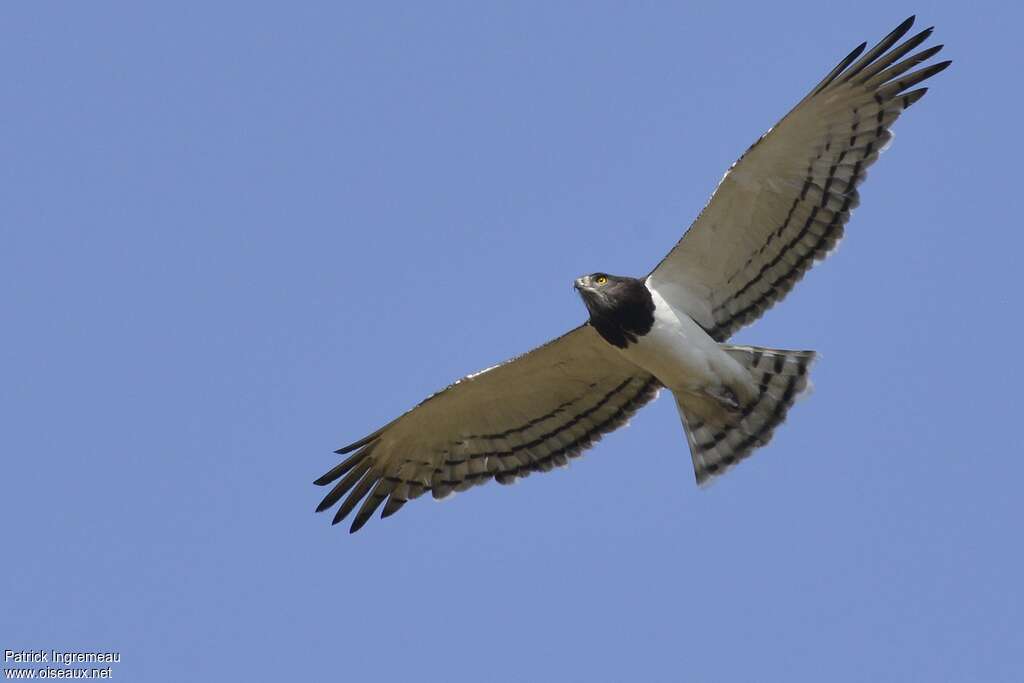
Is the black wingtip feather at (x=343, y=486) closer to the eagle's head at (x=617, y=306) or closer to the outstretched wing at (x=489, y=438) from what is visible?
the outstretched wing at (x=489, y=438)

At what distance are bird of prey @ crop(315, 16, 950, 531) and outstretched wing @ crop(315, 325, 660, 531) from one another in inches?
0.5

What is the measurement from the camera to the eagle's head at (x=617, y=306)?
1586cm

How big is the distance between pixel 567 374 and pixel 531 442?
0.80 m

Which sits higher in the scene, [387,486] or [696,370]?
[387,486]

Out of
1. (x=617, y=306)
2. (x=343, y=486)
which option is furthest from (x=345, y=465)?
(x=617, y=306)

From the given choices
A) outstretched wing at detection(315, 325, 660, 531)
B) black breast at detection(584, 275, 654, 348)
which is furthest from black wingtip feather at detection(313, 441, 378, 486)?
black breast at detection(584, 275, 654, 348)

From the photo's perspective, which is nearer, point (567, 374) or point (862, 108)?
point (862, 108)

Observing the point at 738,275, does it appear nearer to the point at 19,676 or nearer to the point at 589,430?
the point at 589,430

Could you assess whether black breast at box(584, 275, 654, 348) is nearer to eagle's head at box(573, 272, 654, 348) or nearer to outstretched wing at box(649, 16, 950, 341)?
eagle's head at box(573, 272, 654, 348)

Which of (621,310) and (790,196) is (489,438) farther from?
(790,196)

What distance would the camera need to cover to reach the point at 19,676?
14867 millimetres

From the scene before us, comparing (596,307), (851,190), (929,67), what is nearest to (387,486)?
(596,307)

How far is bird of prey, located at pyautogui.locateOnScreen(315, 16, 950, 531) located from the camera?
621 inches

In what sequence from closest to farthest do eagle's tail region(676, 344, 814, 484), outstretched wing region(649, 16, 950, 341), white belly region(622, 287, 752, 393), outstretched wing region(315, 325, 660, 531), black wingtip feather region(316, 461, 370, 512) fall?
outstretched wing region(649, 16, 950, 341) → white belly region(622, 287, 752, 393) → eagle's tail region(676, 344, 814, 484) → outstretched wing region(315, 325, 660, 531) → black wingtip feather region(316, 461, 370, 512)
